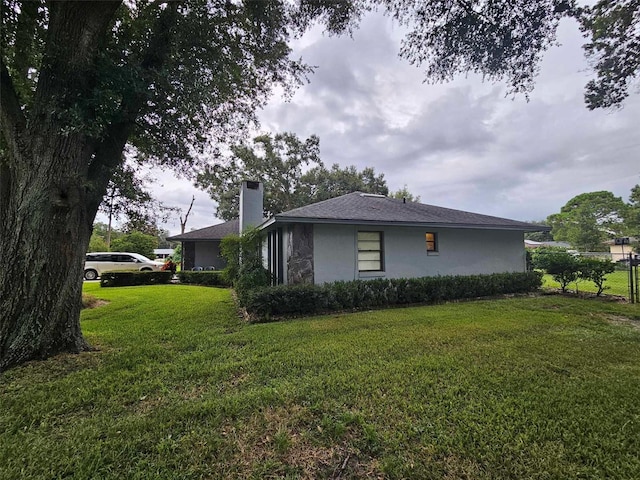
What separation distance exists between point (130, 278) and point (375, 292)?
513 inches

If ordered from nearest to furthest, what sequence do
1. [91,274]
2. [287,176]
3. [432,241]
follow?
[432,241] < [91,274] < [287,176]

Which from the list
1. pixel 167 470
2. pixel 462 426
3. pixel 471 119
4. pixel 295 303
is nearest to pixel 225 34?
pixel 295 303

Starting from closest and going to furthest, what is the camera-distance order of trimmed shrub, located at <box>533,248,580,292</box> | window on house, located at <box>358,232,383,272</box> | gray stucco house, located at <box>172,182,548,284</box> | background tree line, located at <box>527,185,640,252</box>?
gray stucco house, located at <box>172,182,548,284</box>
window on house, located at <box>358,232,383,272</box>
trimmed shrub, located at <box>533,248,580,292</box>
background tree line, located at <box>527,185,640,252</box>

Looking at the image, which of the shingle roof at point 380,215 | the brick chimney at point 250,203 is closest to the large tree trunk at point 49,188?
the shingle roof at point 380,215

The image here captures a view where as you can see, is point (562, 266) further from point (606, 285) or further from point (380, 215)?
point (380, 215)

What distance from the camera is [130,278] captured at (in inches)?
569

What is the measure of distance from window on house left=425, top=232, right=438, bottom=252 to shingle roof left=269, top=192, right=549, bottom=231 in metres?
0.64

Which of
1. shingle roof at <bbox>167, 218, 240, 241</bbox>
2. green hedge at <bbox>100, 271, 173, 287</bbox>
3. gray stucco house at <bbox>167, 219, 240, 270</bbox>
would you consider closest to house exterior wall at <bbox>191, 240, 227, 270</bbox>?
gray stucco house at <bbox>167, 219, 240, 270</bbox>

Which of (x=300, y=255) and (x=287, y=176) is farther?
(x=287, y=176)

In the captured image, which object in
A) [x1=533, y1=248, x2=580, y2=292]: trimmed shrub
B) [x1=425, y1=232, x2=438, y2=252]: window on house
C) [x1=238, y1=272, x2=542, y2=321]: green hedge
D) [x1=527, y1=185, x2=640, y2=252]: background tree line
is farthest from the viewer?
[x1=527, y1=185, x2=640, y2=252]: background tree line

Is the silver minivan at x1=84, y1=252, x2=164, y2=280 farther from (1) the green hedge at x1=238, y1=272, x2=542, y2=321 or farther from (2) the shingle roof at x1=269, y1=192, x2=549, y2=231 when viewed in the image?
(2) the shingle roof at x1=269, y1=192, x2=549, y2=231

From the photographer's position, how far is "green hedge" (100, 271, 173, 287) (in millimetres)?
14145

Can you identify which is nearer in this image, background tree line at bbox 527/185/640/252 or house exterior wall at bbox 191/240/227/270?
house exterior wall at bbox 191/240/227/270

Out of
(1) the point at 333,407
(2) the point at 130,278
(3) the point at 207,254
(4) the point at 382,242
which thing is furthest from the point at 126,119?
(3) the point at 207,254
